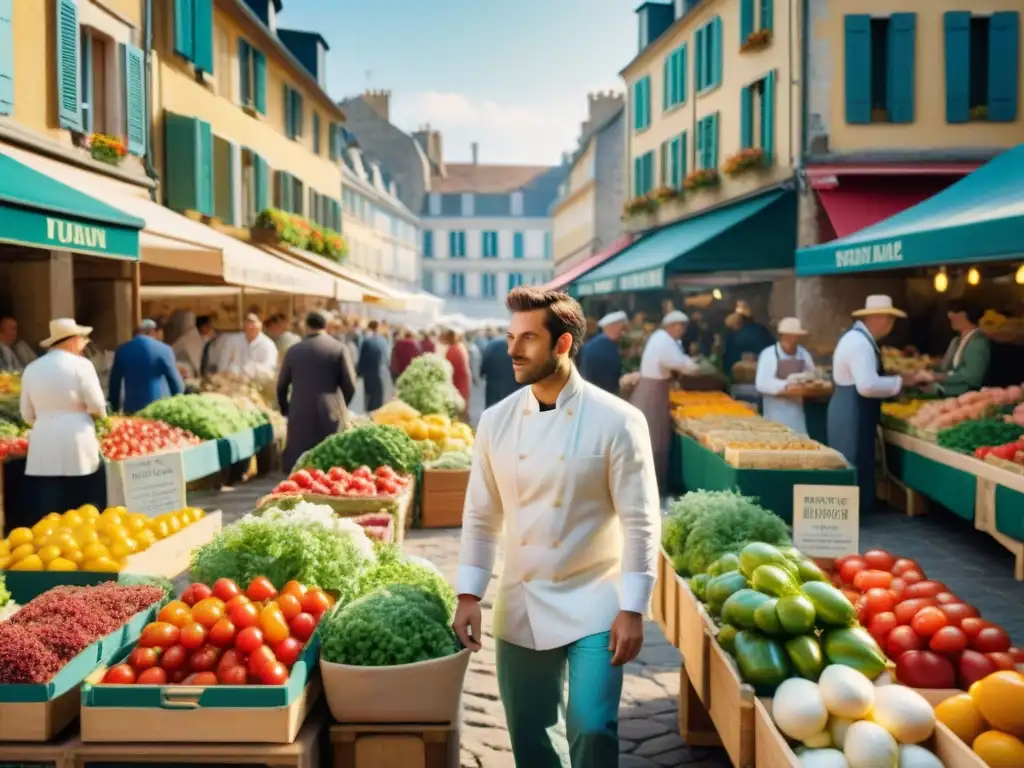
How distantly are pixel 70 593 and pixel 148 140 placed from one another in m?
12.9

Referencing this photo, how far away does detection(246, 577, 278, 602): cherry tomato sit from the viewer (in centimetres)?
421

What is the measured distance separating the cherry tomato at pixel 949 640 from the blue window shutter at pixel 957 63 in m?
14.7

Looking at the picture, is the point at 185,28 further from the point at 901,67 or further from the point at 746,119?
the point at 901,67

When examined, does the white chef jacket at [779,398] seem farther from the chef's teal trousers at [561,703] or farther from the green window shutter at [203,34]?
the green window shutter at [203,34]

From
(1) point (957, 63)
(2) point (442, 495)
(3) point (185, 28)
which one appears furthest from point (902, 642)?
(3) point (185, 28)

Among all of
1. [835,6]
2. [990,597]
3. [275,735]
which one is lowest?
[990,597]

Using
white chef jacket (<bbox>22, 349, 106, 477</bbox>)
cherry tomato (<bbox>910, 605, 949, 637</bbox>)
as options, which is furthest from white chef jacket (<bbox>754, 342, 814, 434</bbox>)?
cherry tomato (<bbox>910, 605, 949, 637</bbox>)

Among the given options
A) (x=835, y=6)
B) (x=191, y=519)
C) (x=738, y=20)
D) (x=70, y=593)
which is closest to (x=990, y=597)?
(x=191, y=519)

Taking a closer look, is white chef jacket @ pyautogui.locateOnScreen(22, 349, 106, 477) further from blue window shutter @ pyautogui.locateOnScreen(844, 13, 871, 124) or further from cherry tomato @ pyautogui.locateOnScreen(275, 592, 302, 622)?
blue window shutter @ pyautogui.locateOnScreen(844, 13, 871, 124)

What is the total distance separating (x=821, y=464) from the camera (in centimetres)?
891

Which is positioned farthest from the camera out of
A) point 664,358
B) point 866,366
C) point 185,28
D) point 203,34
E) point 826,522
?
point 203,34

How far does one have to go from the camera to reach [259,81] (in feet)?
73.6

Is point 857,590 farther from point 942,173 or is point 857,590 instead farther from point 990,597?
point 942,173

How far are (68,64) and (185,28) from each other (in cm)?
490
